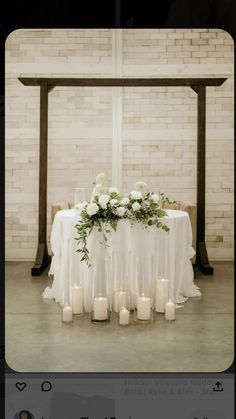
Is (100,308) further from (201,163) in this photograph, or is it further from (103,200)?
(201,163)

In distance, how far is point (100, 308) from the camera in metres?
3.11

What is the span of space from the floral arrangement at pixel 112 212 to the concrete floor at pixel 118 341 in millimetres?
549

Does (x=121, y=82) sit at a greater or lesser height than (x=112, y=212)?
greater

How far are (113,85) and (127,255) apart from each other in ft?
7.94

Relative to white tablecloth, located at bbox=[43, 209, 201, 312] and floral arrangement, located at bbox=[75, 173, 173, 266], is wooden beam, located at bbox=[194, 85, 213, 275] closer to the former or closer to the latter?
white tablecloth, located at bbox=[43, 209, 201, 312]

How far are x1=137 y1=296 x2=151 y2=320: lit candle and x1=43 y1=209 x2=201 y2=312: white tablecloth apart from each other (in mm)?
257

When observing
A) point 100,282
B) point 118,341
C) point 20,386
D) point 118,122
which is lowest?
point 118,341

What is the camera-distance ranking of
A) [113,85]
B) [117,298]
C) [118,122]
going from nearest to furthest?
[117,298], [113,85], [118,122]

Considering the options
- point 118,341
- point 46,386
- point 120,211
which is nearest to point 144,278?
point 120,211

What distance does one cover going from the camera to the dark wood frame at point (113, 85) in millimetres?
4918

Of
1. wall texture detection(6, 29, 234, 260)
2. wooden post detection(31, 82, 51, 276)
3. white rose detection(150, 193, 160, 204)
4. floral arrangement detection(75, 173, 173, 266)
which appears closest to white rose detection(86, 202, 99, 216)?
floral arrangement detection(75, 173, 173, 266)

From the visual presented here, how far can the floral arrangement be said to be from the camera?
3246mm
